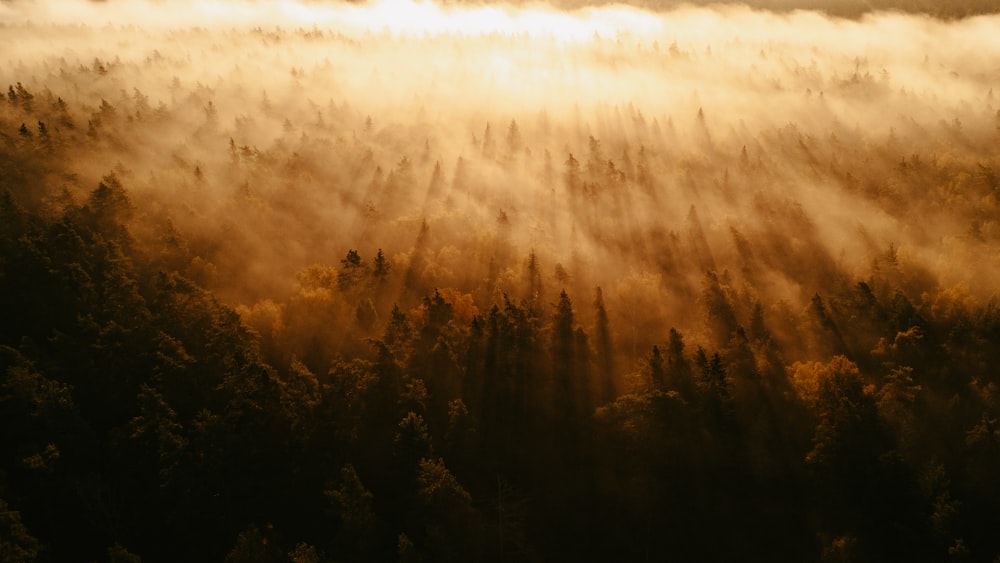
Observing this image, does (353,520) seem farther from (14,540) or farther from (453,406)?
(14,540)

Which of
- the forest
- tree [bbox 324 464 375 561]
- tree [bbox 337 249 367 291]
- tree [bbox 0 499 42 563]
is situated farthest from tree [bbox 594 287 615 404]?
tree [bbox 0 499 42 563]

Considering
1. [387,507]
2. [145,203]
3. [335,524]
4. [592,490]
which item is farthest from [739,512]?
[145,203]

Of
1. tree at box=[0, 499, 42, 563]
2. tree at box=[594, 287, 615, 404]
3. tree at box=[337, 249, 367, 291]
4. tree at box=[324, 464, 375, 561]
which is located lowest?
tree at box=[594, 287, 615, 404]

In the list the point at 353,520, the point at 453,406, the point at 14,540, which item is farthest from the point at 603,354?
the point at 14,540

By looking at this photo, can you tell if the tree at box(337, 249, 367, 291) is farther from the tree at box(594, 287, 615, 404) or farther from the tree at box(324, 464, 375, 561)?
the tree at box(324, 464, 375, 561)

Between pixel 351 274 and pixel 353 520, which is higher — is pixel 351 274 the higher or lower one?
the lower one

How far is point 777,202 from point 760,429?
112147 mm

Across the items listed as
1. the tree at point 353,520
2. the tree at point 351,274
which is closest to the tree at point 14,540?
the tree at point 353,520

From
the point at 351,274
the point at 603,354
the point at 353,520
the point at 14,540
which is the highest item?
the point at 14,540

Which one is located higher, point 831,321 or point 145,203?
point 145,203

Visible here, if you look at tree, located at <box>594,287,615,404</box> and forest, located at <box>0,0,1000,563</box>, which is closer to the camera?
forest, located at <box>0,0,1000,563</box>

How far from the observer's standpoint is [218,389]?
237 feet

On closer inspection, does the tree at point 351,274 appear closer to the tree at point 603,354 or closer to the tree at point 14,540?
the tree at point 603,354

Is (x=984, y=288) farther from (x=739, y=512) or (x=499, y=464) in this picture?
(x=499, y=464)
